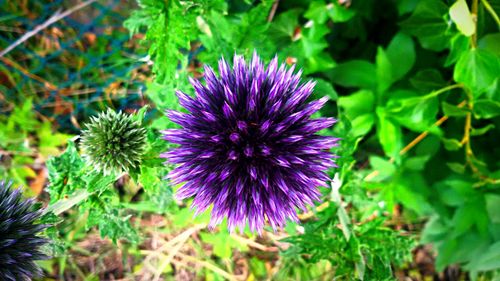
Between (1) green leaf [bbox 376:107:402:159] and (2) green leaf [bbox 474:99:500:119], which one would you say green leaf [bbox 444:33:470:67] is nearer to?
(2) green leaf [bbox 474:99:500:119]

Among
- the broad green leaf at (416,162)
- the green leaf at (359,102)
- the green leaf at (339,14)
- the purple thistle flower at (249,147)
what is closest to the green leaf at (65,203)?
the purple thistle flower at (249,147)

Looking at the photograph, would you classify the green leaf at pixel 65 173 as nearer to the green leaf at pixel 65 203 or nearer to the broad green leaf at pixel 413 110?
the green leaf at pixel 65 203

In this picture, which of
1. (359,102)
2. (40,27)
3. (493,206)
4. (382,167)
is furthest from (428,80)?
(40,27)

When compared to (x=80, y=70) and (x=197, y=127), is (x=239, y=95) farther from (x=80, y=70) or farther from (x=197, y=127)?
(x=80, y=70)

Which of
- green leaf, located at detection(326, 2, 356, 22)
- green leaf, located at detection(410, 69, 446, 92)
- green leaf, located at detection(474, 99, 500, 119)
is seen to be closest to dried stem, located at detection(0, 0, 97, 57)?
green leaf, located at detection(326, 2, 356, 22)

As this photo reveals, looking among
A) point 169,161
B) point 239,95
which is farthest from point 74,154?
point 239,95

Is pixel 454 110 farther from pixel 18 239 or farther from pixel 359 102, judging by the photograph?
pixel 18 239
